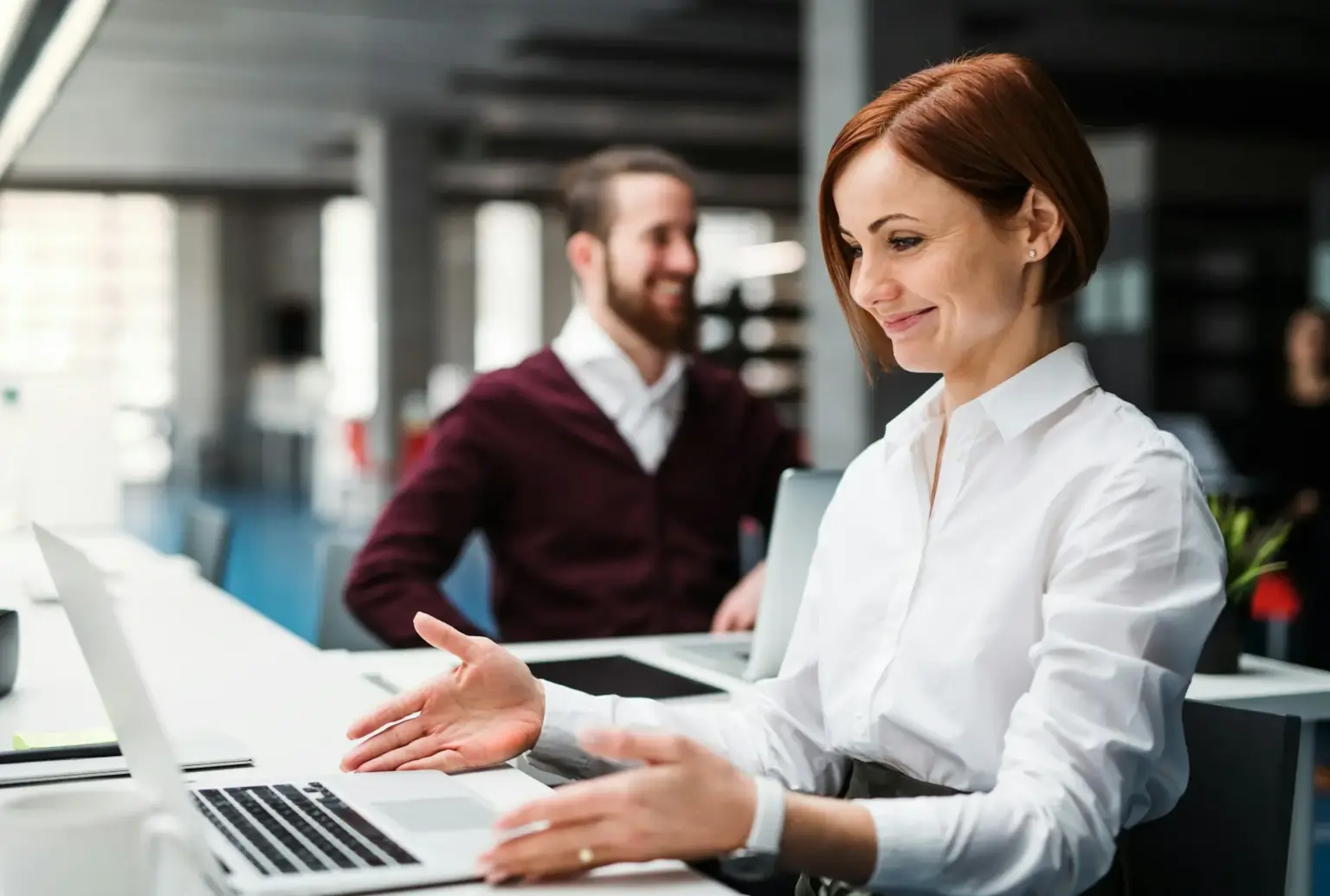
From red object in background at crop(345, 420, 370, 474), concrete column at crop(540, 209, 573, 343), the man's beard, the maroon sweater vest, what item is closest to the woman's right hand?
the maroon sweater vest

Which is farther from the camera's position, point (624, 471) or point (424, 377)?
point (424, 377)

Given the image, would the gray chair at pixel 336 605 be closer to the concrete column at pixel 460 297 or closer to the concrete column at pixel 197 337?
the concrete column at pixel 197 337

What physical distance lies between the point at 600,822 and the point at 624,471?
1969mm

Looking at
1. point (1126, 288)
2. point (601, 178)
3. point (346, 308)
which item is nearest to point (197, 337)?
point (346, 308)

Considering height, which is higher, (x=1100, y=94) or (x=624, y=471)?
(x=1100, y=94)

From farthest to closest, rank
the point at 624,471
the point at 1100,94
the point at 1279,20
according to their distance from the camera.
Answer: the point at 1100,94
the point at 1279,20
the point at 624,471

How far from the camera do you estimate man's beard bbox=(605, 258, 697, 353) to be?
320 cm

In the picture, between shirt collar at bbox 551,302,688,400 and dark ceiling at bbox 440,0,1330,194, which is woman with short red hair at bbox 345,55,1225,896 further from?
dark ceiling at bbox 440,0,1330,194

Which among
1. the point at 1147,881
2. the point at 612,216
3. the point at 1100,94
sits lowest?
the point at 1147,881

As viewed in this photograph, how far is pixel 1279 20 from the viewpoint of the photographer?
8.88 m

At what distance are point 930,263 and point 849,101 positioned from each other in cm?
337

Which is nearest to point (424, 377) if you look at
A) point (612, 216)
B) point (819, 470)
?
point (612, 216)

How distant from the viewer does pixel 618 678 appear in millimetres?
2385

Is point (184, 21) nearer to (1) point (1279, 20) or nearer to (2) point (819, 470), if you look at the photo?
(1) point (1279, 20)
